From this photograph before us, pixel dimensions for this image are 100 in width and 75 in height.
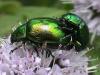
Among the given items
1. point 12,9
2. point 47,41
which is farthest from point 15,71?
point 12,9

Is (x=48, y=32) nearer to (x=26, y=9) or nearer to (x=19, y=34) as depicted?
(x=19, y=34)

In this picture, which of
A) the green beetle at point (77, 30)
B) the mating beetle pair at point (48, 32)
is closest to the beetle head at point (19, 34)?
the mating beetle pair at point (48, 32)

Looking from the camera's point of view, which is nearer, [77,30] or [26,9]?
[77,30]

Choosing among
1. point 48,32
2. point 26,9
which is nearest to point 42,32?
point 48,32

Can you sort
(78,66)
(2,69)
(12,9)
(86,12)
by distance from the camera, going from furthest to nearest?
(12,9) < (86,12) < (78,66) < (2,69)

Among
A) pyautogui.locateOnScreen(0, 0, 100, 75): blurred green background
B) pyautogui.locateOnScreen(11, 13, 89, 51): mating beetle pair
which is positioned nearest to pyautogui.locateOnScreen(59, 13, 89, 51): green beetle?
pyautogui.locateOnScreen(11, 13, 89, 51): mating beetle pair

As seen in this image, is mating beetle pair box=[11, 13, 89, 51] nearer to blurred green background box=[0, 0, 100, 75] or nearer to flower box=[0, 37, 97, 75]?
flower box=[0, 37, 97, 75]

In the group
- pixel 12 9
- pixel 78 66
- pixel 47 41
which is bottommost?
pixel 12 9

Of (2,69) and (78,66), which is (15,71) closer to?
(2,69)

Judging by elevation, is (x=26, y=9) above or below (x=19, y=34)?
below
